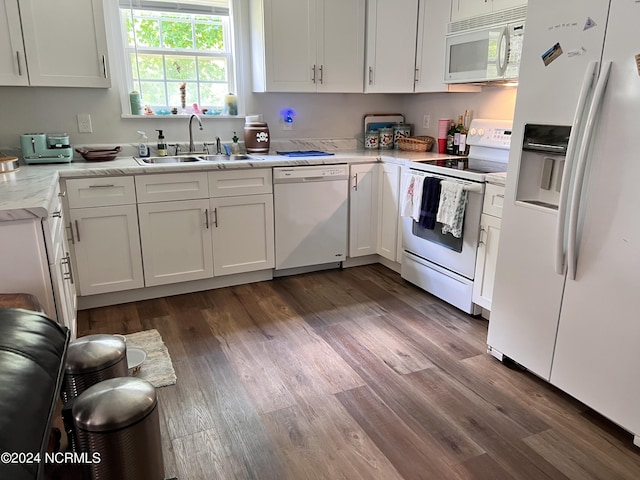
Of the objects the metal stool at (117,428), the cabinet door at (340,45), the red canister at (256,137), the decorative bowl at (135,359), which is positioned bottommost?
the decorative bowl at (135,359)

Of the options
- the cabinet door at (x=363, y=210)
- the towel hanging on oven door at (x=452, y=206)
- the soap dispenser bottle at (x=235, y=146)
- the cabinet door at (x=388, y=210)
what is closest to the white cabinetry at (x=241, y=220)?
the soap dispenser bottle at (x=235, y=146)

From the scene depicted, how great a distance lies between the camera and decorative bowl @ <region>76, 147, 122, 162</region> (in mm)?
3180

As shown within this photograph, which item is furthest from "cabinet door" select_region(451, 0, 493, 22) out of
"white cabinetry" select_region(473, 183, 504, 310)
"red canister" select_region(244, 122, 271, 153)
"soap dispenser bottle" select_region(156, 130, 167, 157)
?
"soap dispenser bottle" select_region(156, 130, 167, 157)

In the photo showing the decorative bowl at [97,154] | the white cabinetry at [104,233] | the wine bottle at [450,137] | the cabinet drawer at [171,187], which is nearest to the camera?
the white cabinetry at [104,233]

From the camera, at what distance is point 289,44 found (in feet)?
11.6

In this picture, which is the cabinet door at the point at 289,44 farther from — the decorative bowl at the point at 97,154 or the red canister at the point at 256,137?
the decorative bowl at the point at 97,154

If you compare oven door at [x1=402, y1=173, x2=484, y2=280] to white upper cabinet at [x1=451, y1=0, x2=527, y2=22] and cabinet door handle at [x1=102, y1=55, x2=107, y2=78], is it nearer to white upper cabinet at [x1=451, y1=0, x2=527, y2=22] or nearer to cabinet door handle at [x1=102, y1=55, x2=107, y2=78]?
white upper cabinet at [x1=451, y1=0, x2=527, y2=22]

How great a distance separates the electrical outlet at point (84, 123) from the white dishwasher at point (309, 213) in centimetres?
134

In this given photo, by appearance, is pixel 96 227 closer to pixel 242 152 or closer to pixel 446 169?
pixel 242 152

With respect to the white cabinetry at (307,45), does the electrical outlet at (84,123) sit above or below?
below

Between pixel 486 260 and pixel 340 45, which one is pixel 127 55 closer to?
pixel 340 45

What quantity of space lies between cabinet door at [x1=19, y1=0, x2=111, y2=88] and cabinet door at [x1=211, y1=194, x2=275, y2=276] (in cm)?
113

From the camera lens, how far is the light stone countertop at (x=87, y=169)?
179 cm

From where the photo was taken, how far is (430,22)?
11.6 ft
